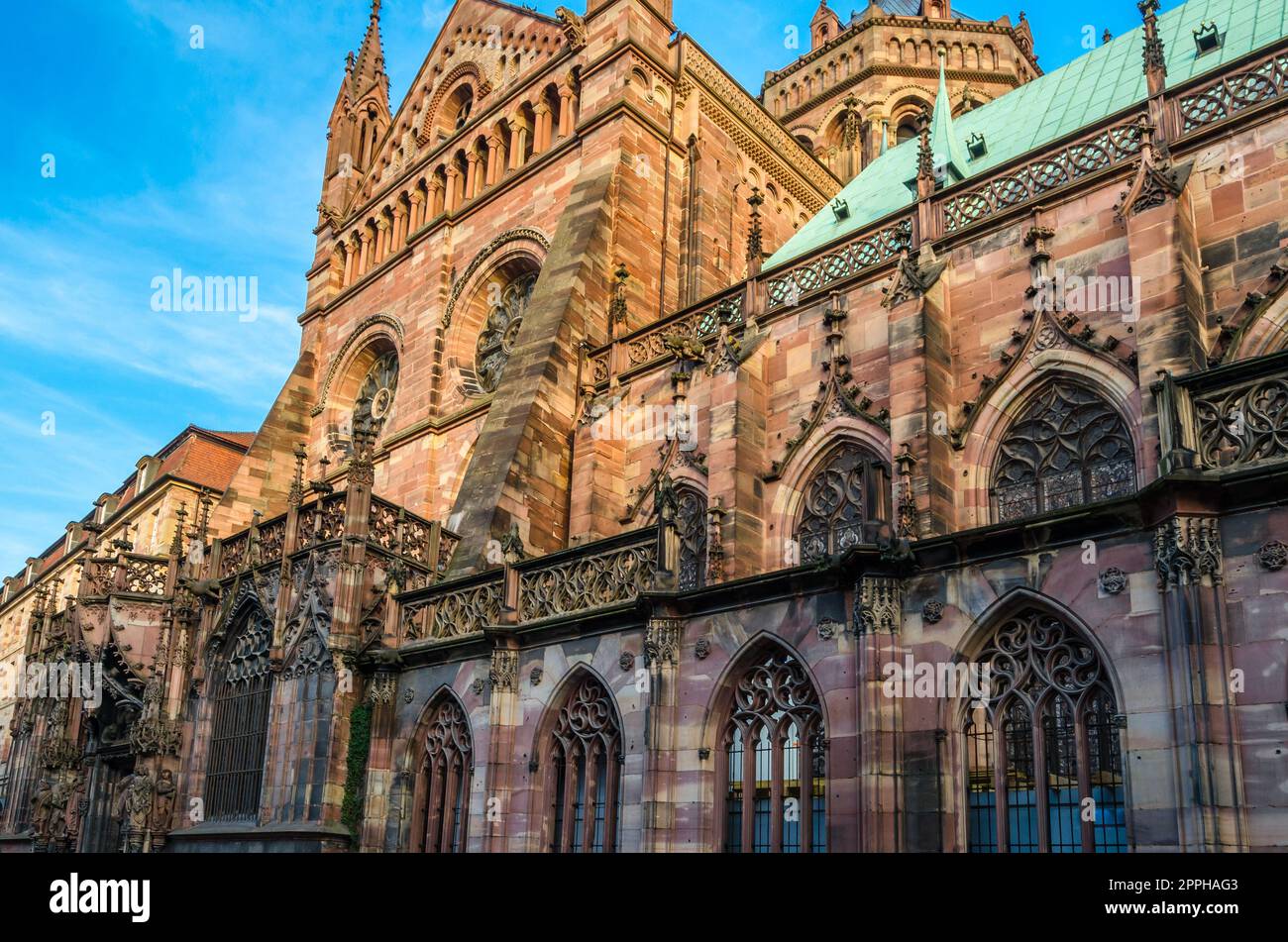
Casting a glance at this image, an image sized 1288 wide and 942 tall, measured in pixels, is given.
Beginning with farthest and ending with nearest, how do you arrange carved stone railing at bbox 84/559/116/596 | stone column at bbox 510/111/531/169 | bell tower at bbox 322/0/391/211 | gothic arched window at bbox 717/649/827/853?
bell tower at bbox 322/0/391/211 → stone column at bbox 510/111/531/169 → carved stone railing at bbox 84/559/116/596 → gothic arched window at bbox 717/649/827/853

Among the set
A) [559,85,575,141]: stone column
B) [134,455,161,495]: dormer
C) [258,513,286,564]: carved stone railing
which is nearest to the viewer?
[258,513,286,564]: carved stone railing

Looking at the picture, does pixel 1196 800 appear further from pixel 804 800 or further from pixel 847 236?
pixel 847 236

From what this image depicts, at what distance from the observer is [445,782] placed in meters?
17.3

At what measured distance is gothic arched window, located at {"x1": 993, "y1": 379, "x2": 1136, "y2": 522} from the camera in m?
14.3

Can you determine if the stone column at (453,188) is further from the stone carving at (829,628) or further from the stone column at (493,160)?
the stone carving at (829,628)

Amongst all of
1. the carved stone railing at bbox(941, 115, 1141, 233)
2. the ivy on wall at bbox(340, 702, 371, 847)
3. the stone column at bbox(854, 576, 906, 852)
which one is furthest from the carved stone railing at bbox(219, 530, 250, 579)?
the carved stone railing at bbox(941, 115, 1141, 233)

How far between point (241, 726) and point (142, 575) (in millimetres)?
7433

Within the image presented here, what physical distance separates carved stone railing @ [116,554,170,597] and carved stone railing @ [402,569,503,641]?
383 inches

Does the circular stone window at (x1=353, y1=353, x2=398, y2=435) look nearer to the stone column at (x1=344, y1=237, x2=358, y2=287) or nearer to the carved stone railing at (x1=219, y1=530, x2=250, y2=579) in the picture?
the stone column at (x1=344, y1=237, x2=358, y2=287)

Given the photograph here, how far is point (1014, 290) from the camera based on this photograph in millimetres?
15836

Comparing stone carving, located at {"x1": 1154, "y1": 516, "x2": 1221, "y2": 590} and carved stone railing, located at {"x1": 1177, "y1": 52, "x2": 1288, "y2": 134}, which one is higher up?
carved stone railing, located at {"x1": 1177, "y1": 52, "x2": 1288, "y2": 134}

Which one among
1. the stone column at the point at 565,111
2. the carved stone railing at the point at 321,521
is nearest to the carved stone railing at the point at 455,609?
the carved stone railing at the point at 321,521
